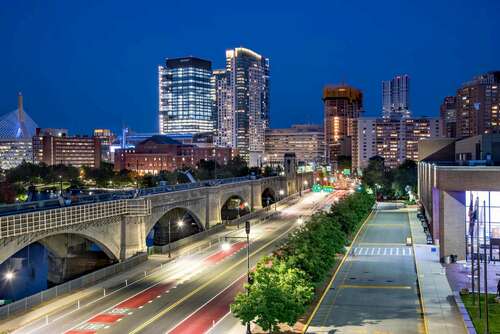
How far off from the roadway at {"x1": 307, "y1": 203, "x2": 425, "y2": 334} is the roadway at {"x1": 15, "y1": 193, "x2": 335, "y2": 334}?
7704mm

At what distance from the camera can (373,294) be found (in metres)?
46.4

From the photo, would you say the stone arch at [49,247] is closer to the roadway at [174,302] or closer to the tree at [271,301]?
the roadway at [174,302]

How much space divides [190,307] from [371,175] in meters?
130

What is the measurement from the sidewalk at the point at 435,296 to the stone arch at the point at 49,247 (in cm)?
2951

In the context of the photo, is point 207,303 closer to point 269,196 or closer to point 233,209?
point 233,209

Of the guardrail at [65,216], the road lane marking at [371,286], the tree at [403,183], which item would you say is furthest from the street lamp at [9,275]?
the tree at [403,183]

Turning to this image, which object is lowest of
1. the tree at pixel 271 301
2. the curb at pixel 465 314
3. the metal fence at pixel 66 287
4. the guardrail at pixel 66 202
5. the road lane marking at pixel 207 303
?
the road lane marking at pixel 207 303

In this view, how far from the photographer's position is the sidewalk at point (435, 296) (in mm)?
36844

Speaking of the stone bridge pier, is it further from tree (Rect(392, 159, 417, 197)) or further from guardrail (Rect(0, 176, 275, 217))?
tree (Rect(392, 159, 417, 197))

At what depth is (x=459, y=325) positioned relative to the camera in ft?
121

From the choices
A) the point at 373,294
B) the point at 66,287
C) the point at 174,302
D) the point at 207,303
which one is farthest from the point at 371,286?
the point at 66,287

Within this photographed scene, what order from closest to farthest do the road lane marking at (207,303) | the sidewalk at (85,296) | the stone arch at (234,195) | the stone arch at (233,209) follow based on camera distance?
the road lane marking at (207,303) → the sidewalk at (85,296) → the stone arch at (234,195) → the stone arch at (233,209)

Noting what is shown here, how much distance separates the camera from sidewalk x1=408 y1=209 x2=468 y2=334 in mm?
36844

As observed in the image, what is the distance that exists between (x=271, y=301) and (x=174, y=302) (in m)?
13.9
